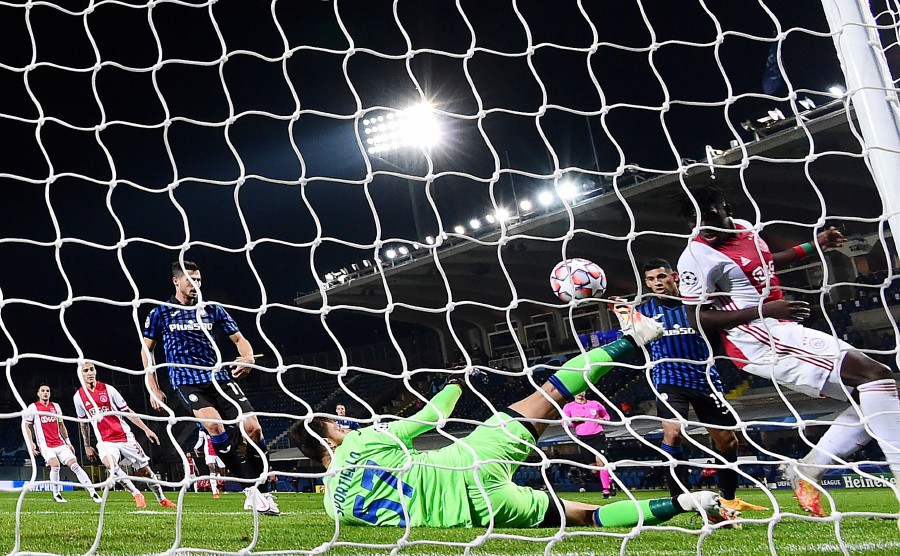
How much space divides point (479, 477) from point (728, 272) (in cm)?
155

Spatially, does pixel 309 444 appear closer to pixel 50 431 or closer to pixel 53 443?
pixel 50 431

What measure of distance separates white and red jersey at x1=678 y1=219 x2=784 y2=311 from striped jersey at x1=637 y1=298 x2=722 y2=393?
0.58 meters

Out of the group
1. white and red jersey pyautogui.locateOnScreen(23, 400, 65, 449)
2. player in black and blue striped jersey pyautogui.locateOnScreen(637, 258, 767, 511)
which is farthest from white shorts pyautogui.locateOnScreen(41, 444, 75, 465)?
player in black and blue striped jersey pyautogui.locateOnScreen(637, 258, 767, 511)

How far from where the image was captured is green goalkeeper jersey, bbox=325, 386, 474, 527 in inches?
110

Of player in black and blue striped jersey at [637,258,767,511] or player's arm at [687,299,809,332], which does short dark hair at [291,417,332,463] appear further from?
player's arm at [687,299,809,332]

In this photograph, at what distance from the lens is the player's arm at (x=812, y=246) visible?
2861 millimetres

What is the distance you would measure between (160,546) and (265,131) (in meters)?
13.0

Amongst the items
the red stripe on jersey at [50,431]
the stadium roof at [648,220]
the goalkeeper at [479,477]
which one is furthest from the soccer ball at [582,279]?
the red stripe on jersey at [50,431]

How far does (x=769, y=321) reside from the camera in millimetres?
3121

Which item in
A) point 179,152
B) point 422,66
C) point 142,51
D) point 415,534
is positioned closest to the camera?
point 415,534

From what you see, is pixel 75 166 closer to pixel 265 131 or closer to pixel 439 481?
pixel 265 131

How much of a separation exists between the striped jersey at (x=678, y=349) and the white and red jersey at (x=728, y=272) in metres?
0.58

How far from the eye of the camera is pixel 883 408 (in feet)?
8.65

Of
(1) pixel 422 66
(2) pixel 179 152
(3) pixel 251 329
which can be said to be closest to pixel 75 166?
(2) pixel 179 152
